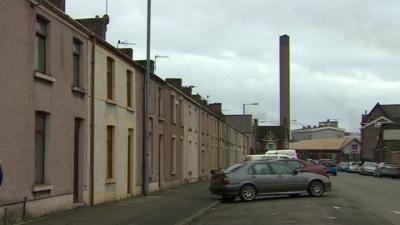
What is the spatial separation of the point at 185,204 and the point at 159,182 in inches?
333

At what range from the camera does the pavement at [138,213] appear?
49.7 feet

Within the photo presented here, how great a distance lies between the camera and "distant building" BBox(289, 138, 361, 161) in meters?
135

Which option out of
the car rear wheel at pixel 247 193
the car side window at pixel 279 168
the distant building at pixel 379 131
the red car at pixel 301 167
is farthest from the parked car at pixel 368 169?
the car rear wheel at pixel 247 193

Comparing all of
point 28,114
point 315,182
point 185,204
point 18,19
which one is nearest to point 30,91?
point 28,114

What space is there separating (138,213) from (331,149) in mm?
128816

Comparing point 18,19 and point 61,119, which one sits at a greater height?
point 18,19

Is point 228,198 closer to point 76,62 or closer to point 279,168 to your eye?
point 279,168

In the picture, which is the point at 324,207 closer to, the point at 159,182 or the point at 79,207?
the point at 79,207

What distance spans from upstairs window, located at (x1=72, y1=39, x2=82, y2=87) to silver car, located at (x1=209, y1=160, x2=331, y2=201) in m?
6.72

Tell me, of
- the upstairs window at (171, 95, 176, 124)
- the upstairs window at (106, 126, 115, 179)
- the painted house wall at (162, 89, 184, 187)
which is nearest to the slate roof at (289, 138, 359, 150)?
the painted house wall at (162, 89, 184, 187)

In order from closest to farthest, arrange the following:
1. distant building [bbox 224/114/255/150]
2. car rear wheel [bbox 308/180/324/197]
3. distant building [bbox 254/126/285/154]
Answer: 1. car rear wheel [bbox 308/180/324/197]
2. distant building [bbox 224/114/255/150]
3. distant building [bbox 254/126/285/154]

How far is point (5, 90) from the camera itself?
13586 millimetres

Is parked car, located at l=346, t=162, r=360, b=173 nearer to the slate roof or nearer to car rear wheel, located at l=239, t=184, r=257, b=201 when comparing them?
the slate roof

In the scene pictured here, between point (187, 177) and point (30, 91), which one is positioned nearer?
point (30, 91)
